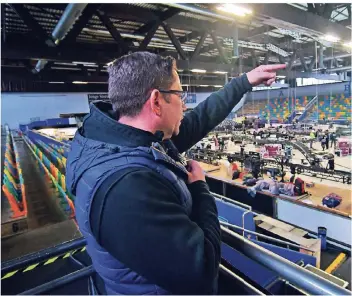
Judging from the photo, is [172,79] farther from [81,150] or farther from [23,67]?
[23,67]

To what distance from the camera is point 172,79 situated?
0.89 m

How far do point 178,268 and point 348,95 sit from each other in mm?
23091

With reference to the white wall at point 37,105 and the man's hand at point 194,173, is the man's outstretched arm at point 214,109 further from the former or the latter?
the white wall at point 37,105

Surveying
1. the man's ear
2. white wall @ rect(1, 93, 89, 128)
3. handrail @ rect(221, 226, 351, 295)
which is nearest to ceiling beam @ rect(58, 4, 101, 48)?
the man's ear

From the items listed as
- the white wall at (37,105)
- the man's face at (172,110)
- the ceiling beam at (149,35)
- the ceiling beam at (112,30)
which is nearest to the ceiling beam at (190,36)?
the ceiling beam at (149,35)

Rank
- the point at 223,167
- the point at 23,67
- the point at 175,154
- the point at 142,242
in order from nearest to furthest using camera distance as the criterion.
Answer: the point at 142,242 → the point at 175,154 → the point at 223,167 → the point at 23,67

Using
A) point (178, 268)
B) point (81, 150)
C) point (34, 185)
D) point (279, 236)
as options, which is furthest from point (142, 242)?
point (34, 185)

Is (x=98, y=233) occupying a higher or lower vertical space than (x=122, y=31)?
lower

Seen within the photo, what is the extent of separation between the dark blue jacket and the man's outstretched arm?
2.25 ft

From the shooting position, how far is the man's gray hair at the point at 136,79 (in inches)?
33.2

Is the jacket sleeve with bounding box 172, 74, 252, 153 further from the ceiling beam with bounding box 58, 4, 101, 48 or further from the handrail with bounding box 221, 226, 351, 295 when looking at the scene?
the ceiling beam with bounding box 58, 4, 101, 48

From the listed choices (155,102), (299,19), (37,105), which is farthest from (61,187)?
(37,105)

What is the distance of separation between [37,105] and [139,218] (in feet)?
62.6

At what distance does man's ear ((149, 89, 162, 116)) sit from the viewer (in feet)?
2.77
